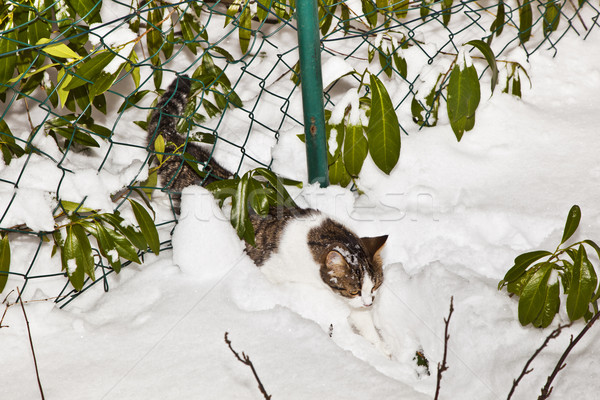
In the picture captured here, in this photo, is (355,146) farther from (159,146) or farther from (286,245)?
(159,146)

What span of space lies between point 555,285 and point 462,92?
939 millimetres

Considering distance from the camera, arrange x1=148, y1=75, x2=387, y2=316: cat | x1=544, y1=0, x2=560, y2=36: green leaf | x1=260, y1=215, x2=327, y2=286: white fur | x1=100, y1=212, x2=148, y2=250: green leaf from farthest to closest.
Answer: x1=544, y1=0, x2=560, y2=36: green leaf → x1=260, y1=215, x2=327, y2=286: white fur → x1=148, y1=75, x2=387, y2=316: cat → x1=100, y1=212, x2=148, y2=250: green leaf

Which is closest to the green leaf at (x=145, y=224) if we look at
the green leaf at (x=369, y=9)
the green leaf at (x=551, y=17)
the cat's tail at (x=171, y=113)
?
the cat's tail at (x=171, y=113)

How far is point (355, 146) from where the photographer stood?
2.22 metres

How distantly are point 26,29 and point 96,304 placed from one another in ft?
→ 3.58

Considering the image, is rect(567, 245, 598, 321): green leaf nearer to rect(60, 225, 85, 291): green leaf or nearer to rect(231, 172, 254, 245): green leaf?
rect(231, 172, 254, 245): green leaf

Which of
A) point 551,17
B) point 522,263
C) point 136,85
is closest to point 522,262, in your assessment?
point 522,263

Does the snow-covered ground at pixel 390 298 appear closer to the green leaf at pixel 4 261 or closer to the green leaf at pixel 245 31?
the green leaf at pixel 4 261

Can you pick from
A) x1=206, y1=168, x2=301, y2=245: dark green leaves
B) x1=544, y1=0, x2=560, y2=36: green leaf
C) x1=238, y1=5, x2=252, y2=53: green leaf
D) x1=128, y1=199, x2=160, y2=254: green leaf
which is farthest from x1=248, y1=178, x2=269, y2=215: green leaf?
x1=544, y1=0, x2=560, y2=36: green leaf

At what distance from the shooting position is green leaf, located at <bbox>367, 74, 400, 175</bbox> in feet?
7.03

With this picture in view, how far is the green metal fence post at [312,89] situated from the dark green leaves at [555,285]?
36.5 inches

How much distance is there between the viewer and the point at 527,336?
5.41 feet

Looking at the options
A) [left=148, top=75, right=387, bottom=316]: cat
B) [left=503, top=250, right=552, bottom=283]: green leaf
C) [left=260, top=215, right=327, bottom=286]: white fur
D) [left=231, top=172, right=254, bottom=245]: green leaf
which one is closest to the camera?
[left=503, top=250, right=552, bottom=283]: green leaf

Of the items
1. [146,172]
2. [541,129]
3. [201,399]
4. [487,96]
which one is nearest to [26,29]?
[146,172]
